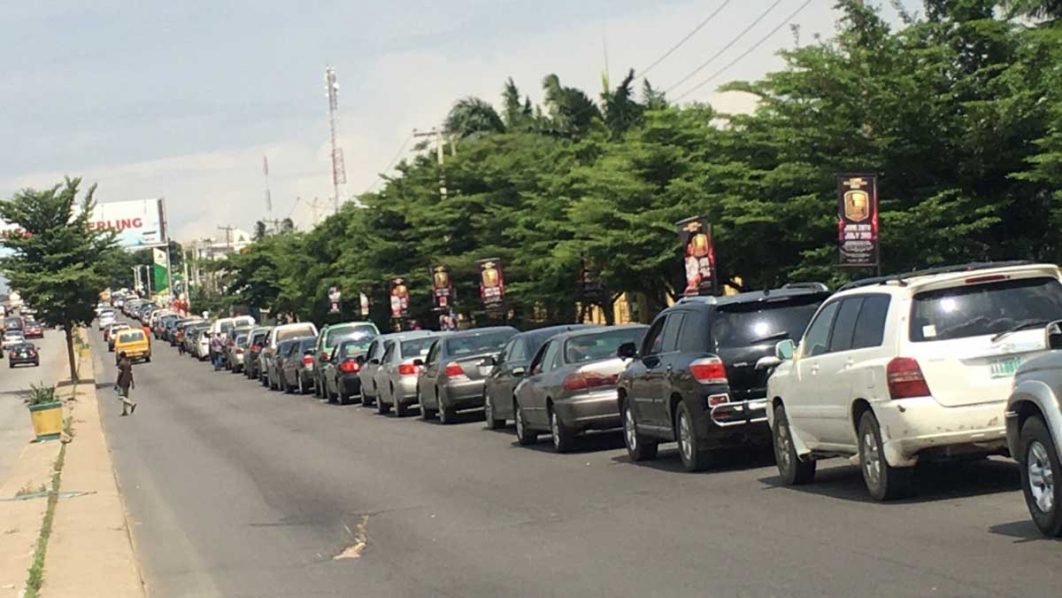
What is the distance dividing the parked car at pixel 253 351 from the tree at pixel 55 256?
576 centimetres

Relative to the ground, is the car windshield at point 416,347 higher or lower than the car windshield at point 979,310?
lower

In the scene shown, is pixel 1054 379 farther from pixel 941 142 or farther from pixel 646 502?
pixel 941 142

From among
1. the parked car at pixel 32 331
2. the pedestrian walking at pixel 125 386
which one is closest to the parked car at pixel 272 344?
the pedestrian walking at pixel 125 386

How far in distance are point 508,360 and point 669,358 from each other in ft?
26.1

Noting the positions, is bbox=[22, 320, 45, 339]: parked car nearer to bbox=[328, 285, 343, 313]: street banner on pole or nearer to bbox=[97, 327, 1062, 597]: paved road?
bbox=[328, 285, 343, 313]: street banner on pole

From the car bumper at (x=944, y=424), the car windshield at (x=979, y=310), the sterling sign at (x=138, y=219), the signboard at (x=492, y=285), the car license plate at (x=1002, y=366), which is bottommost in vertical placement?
the car bumper at (x=944, y=424)

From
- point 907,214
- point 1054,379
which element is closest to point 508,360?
point 907,214

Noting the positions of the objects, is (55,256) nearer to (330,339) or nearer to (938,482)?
(330,339)

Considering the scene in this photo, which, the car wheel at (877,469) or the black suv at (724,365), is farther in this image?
the black suv at (724,365)

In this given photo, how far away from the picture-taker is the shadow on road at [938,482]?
1324 centimetres

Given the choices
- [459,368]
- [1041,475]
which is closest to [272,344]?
[459,368]

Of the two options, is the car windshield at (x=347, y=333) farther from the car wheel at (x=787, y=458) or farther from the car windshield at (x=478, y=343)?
the car wheel at (x=787, y=458)

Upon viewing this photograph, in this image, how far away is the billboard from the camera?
497 feet

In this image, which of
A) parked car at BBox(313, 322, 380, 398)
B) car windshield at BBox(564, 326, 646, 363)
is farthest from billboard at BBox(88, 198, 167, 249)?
car windshield at BBox(564, 326, 646, 363)
